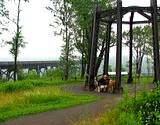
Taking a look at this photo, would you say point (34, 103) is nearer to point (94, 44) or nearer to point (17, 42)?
point (94, 44)

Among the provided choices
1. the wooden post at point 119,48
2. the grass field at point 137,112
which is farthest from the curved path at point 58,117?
the wooden post at point 119,48

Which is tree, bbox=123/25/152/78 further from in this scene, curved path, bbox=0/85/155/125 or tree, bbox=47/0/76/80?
curved path, bbox=0/85/155/125

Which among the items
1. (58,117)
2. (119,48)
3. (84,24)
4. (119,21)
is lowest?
(58,117)

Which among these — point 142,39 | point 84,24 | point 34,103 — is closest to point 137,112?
point 34,103

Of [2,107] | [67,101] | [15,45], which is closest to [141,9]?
[67,101]

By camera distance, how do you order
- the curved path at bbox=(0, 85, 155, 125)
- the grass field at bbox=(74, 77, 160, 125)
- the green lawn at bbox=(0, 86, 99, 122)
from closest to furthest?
the grass field at bbox=(74, 77, 160, 125) < the curved path at bbox=(0, 85, 155, 125) < the green lawn at bbox=(0, 86, 99, 122)

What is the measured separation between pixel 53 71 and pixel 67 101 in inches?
1435

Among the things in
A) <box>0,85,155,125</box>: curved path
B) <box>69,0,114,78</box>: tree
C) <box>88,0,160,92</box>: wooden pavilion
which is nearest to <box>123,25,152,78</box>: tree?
<box>69,0,114,78</box>: tree

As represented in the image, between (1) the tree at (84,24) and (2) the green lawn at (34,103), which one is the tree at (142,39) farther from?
(2) the green lawn at (34,103)

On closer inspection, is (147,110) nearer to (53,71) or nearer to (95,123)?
(95,123)

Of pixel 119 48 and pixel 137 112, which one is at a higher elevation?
pixel 119 48

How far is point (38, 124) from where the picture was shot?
13.7m

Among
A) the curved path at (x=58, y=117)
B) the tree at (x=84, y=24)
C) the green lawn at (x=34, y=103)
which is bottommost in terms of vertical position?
the curved path at (x=58, y=117)

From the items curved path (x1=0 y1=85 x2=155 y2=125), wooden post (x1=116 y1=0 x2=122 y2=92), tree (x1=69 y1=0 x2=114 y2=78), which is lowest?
curved path (x1=0 y1=85 x2=155 y2=125)
